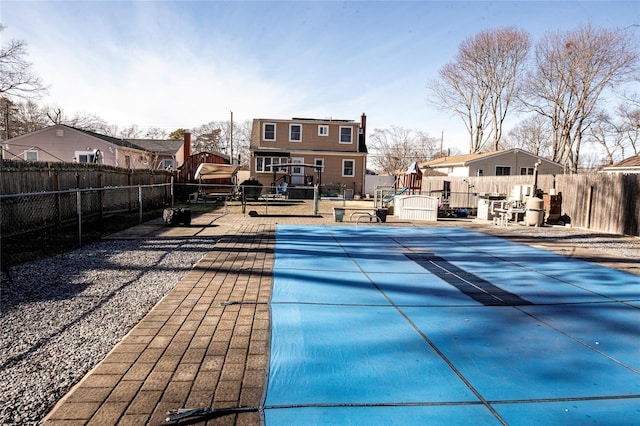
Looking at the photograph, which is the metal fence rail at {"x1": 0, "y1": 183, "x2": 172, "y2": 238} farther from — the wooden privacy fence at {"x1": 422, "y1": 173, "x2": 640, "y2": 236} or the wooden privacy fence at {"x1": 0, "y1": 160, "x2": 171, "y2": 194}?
the wooden privacy fence at {"x1": 422, "y1": 173, "x2": 640, "y2": 236}

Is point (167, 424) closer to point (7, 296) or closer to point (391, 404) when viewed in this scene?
point (391, 404)

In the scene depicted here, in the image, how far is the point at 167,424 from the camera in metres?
2.38

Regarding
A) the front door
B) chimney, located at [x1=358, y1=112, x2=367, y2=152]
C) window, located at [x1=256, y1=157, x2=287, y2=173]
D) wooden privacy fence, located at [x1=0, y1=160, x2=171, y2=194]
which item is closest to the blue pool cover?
wooden privacy fence, located at [x1=0, y1=160, x2=171, y2=194]

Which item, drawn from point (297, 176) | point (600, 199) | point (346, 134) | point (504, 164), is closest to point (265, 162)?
point (297, 176)

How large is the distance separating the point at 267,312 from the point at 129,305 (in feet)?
5.61

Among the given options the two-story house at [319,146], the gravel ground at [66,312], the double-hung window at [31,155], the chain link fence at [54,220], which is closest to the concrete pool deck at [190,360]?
the gravel ground at [66,312]

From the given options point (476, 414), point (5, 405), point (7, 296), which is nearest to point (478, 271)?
point (476, 414)

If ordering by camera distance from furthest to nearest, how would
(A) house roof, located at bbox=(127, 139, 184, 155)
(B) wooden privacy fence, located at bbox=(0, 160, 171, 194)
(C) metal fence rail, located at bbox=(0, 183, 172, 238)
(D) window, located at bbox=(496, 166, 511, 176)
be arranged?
1. (A) house roof, located at bbox=(127, 139, 184, 155)
2. (D) window, located at bbox=(496, 166, 511, 176)
3. (B) wooden privacy fence, located at bbox=(0, 160, 171, 194)
4. (C) metal fence rail, located at bbox=(0, 183, 172, 238)

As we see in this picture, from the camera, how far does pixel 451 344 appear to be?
148 inches

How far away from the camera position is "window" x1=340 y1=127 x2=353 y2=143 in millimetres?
30906

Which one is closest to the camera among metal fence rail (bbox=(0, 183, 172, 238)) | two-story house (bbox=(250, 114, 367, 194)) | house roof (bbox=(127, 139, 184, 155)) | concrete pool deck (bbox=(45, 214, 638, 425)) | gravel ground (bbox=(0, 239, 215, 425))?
concrete pool deck (bbox=(45, 214, 638, 425))

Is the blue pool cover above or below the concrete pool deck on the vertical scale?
below

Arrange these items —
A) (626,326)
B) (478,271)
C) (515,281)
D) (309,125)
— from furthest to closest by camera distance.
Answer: (309,125)
(478,271)
(515,281)
(626,326)

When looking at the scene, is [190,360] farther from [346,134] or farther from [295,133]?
[346,134]
